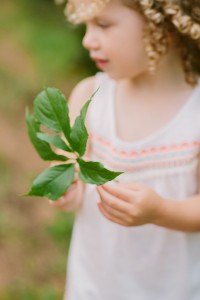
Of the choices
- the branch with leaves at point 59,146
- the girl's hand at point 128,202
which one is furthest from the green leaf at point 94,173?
the girl's hand at point 128,202

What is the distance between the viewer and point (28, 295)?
2803 millimetres

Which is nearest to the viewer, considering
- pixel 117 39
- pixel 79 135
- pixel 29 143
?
pixel 79 135

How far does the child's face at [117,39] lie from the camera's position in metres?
1.83

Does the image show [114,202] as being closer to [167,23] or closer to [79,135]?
[79,135]

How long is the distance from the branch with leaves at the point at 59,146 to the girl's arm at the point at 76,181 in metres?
0.40

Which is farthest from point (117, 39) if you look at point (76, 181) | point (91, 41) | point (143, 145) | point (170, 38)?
point (76, 181)

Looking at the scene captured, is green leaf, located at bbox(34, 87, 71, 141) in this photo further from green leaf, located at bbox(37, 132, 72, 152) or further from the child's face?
the child's face

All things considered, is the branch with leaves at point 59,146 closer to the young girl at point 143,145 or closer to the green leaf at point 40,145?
the green leaf at point 40,145

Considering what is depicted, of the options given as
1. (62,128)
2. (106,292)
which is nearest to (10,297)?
(106,292)

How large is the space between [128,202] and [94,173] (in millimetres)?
244

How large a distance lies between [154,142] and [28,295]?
1144mm

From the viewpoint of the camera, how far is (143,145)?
6.31 ft

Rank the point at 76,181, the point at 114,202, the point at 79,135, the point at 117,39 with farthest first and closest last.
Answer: the point at 76,181 < the point at 117,39 < the point at 114,202 < the point at 79,135

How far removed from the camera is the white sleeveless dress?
190cm
